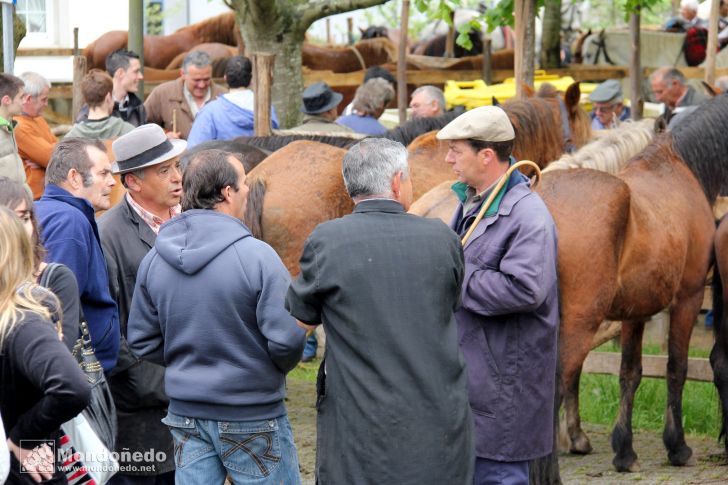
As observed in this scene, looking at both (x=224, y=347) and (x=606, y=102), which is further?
(x=606, y=102)

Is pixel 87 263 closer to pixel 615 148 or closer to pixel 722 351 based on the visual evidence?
pixel 615 148

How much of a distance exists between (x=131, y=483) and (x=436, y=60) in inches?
507

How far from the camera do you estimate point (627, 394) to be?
23.7 ft

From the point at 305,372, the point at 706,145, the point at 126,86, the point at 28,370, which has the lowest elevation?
the point at 305,372

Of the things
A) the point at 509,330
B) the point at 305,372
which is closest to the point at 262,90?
the point at 305,372

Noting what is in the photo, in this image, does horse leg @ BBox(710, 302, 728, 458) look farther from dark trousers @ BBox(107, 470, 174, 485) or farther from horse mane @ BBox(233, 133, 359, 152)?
dark trousers @ BBox(107, 470, 174, 485)

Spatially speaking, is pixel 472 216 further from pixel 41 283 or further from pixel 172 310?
pixel 41 283

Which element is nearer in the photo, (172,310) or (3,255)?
(3,255)

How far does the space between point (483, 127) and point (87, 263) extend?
5.65 feet

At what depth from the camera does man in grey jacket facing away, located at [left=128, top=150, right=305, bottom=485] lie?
12.5 ft

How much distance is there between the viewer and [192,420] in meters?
3.86

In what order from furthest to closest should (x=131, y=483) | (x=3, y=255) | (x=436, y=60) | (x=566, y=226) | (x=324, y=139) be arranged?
(x=436, y=60) → (x=324, y=139) → (x=566, y=226) → (x=131, y=483) → (x=3, y=255)

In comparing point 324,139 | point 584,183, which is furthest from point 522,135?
point 324,139

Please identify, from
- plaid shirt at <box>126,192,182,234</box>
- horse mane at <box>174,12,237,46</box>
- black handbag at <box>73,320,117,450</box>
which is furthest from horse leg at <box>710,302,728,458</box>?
horse mane at <box>174,12,237,46</box>
